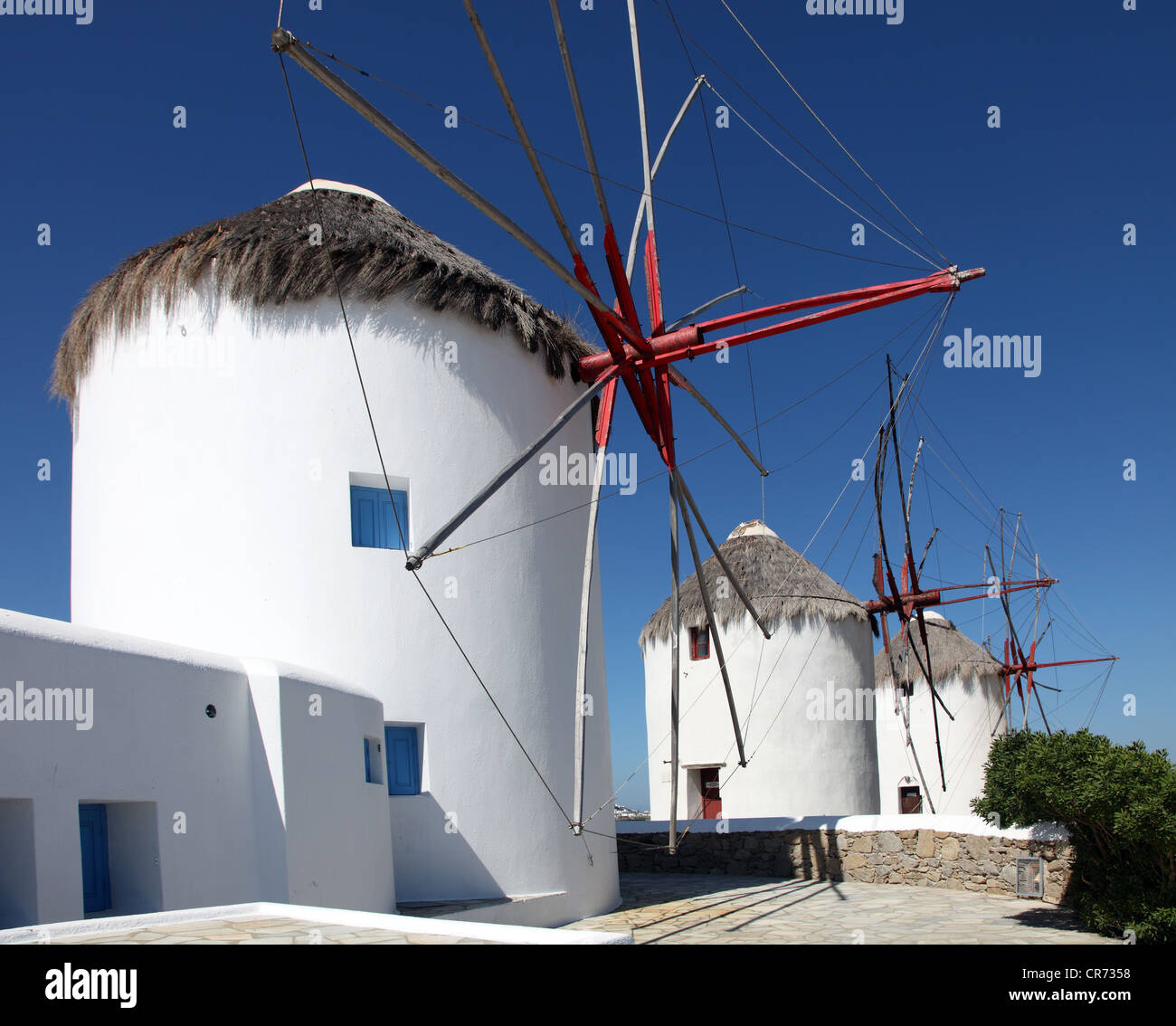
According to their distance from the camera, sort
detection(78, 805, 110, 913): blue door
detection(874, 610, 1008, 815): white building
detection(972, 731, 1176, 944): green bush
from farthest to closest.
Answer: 1. detection(874, 610, 1008, 815): white building
2. detection(972, 731, 1176, 944): green bush
3. detection(78, 805, 110, 913): blue door

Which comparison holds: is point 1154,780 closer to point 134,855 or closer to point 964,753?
point 134,855

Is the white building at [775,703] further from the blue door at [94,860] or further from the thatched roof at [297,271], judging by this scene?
the blue door at [94,860]

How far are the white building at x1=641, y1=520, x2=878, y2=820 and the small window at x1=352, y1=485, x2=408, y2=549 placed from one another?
1036 centimetres

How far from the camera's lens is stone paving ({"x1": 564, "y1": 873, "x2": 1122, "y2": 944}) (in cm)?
872

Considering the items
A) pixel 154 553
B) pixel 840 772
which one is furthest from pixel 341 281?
pixel 840 772

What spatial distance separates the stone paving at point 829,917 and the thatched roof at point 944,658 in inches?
600

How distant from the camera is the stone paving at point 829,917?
343 inches

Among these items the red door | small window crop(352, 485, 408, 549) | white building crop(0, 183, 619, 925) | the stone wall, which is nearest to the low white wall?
the stone wall

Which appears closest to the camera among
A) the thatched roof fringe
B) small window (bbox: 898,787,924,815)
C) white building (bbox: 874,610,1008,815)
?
the thatched roof fringe

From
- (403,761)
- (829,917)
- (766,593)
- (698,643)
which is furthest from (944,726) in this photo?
(403,761)

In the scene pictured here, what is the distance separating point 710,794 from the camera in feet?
64.6

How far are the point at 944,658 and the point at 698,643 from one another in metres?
10.3

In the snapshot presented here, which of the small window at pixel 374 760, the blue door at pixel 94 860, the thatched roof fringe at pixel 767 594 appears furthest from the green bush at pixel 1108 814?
the thatched roof fringe at pixel 767 594

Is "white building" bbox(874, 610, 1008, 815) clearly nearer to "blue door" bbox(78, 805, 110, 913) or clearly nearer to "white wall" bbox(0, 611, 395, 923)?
"white wall" bbox(0, 611, 395, 923)
